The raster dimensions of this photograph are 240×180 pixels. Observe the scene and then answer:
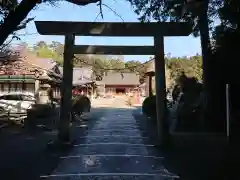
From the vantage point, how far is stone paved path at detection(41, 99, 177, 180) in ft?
30.1

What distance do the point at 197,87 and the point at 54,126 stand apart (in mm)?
7283

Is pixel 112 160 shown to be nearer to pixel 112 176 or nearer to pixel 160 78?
pixel 112 176

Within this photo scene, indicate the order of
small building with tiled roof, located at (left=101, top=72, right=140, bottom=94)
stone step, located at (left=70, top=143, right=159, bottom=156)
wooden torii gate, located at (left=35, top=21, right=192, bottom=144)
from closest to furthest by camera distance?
stone step, located at (left=70, top=143, right=159, bottom=156)
wooden torii gate, located at (left=35, top=21, right=192, bottom=144)
small building with tiled roof, located at (left=101, top=72, right=140, bottom=94)

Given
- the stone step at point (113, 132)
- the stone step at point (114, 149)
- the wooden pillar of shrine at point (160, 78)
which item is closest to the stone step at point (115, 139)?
the stone step at point (114, 149)

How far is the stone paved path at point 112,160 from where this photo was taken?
916cm

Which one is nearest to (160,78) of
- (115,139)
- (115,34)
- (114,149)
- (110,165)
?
(115,34)

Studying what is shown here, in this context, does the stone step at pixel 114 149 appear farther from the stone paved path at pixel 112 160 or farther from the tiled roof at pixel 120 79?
the tiled roof at pixel 120 79

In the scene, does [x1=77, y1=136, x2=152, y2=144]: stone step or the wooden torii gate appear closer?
the wooden torii gate

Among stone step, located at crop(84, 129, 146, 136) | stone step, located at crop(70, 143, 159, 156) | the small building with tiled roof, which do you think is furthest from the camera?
the small building with tiled roof

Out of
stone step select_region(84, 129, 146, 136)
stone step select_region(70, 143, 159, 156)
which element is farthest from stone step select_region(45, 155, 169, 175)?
stone step select_region(84, 129, 146, 136)

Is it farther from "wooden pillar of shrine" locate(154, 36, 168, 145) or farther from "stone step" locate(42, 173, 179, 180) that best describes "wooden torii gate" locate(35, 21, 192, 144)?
"stone step" locate(42, 173, 179, 180)

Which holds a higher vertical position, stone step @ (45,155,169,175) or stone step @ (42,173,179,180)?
stone step @ (45,155,169,175)

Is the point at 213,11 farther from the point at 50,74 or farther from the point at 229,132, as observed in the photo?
the point at 50,74

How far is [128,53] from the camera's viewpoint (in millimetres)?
14727
